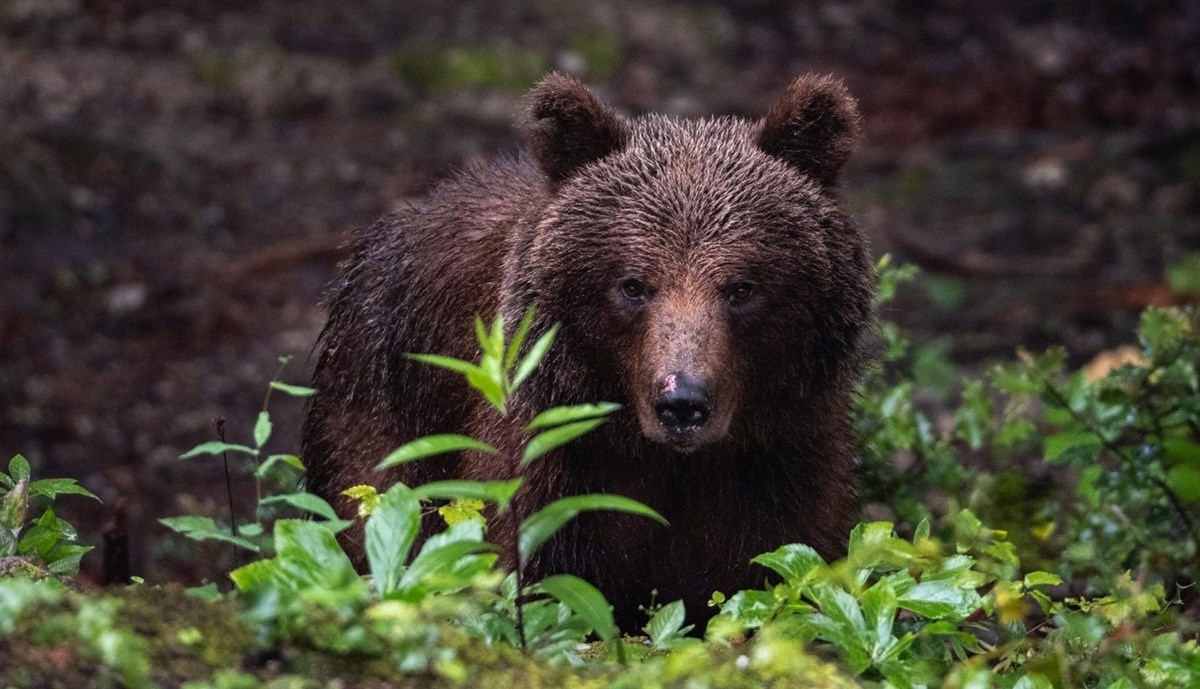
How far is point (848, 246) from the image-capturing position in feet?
15.1

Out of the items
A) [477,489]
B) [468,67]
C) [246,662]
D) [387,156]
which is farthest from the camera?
[468,67]

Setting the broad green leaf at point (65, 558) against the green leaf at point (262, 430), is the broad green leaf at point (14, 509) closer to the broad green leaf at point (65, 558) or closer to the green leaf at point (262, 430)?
the broad green leaf at point (65, 558)

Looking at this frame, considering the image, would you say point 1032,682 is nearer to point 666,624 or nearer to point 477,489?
point 666,624

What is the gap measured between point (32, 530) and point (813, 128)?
8.70ft

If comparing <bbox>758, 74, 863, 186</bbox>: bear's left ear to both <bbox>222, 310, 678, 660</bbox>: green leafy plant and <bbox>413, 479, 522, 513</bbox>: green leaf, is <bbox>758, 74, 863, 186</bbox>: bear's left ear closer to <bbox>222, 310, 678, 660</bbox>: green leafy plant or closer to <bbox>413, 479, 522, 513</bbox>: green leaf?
<bbox>222, 310, 678, 660</bbox>: green leafy plant

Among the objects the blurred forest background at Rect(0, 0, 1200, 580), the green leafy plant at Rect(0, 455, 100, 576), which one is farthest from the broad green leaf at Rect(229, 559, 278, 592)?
the blurred forest background at Rect(0, 0, 1200, 580)

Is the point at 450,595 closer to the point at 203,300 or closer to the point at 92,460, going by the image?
the point at 92,460

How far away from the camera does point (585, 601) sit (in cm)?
278

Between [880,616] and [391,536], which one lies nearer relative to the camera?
[391,536]

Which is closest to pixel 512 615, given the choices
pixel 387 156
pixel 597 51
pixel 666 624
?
pixel 666 624

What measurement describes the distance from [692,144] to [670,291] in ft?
1.90

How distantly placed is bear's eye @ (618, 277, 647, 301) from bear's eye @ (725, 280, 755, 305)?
26cm

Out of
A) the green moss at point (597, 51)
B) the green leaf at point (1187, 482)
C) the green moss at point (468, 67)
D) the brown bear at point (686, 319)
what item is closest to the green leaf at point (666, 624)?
the brown bear at point (686, 319)

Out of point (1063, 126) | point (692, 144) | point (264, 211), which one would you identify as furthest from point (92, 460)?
point (1063, 126)
